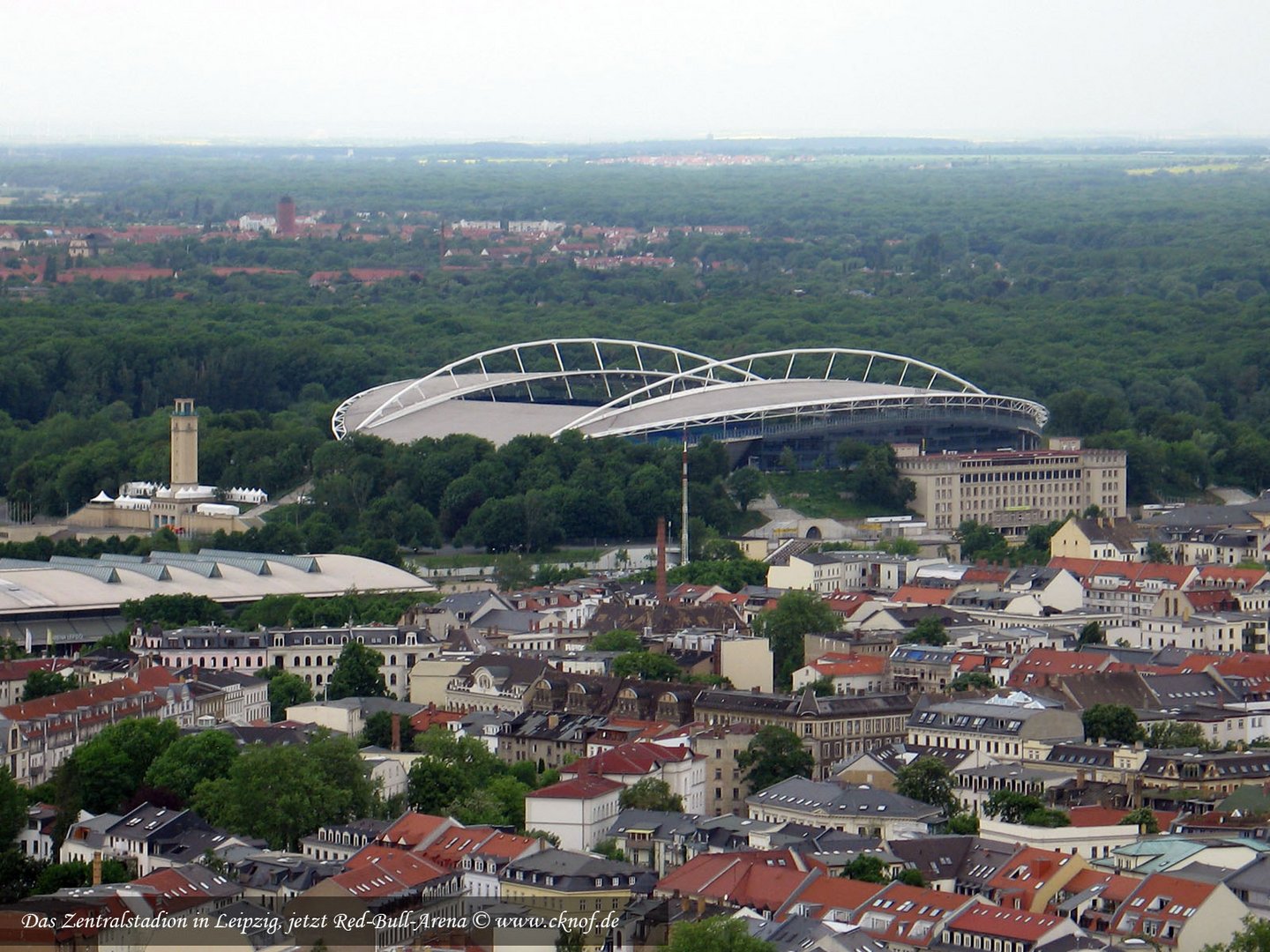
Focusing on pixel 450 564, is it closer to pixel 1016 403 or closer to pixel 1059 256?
pixel 1016 403

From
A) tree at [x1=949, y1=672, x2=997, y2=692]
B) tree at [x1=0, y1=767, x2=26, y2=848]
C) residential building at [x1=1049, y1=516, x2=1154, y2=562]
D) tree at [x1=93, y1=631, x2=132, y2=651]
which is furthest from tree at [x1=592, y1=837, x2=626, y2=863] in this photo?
residential building at [x1=1049, y1=516, x2=1154, y2=562]

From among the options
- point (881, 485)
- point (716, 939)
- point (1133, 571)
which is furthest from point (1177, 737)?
point (881, 485)

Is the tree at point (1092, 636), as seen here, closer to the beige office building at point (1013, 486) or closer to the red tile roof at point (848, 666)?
the red tile roof at point (848, 666)

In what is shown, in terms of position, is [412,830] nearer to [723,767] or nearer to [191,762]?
[191,762]

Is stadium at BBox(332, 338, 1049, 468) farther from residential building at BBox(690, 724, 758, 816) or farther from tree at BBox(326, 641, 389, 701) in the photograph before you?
residential building at BBox(690, 724, 758, 816)

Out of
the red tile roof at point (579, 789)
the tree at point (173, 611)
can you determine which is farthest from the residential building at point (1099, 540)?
the red tile roof at point (579, 789)
